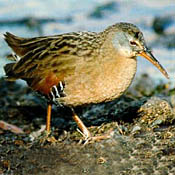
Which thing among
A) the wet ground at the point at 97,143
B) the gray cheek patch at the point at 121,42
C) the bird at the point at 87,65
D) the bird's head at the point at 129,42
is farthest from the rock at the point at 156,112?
the gray cheek patch at the point at 121,42

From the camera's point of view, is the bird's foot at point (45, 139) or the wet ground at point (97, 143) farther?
the bird's foot at point (45, 139)

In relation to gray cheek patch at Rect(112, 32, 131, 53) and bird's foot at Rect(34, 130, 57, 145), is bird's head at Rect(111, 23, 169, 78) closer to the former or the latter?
gray cheek patch at Rect(112, 32, 131, 53)

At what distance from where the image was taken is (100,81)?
6.52 m

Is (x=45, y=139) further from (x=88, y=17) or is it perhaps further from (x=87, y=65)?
(x=88, y=17)

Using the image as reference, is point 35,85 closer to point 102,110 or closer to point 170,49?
point 102,110

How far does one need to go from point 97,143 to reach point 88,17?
30.8 ft

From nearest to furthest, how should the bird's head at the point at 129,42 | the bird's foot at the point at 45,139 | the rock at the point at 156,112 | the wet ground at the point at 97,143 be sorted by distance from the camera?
the wet ground at the point at 97,143 < the bird's head at the point at 129,42 < the bird's foot at the point at 45,139 < the rock at the point at 156,112

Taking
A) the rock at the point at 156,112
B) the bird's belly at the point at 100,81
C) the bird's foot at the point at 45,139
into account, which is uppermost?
the bird's belly at the point at 100,81

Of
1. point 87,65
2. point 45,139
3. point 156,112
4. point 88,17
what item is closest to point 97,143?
point 45,139

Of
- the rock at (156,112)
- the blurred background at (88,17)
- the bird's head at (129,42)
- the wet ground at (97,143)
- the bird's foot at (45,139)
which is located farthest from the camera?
the blurred background at (88,17)

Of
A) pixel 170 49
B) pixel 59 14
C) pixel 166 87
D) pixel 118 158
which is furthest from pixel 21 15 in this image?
pixel 118 158

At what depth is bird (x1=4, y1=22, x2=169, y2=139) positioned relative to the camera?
6.53 m

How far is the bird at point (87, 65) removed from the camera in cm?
653

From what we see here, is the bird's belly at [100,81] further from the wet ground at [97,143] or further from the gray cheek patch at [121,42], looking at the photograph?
the wet ground at [97,143]
